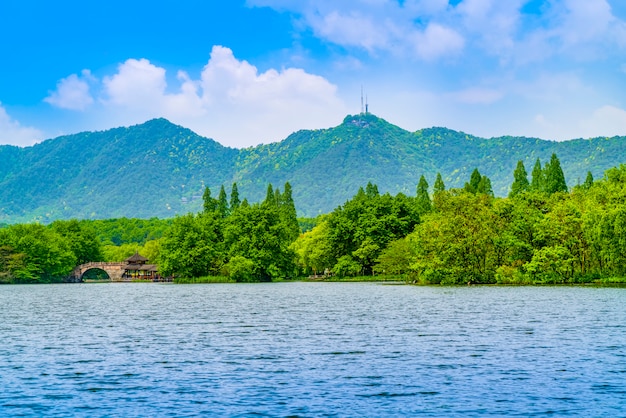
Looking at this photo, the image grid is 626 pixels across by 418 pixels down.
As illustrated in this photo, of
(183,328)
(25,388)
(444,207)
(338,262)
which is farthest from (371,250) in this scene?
(25,388)

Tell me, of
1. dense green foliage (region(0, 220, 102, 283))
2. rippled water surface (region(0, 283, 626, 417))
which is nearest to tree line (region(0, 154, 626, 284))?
dense green foliage (region(0, 220, 102, 283))

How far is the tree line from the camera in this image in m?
96.0

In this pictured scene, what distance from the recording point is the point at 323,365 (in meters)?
30.1

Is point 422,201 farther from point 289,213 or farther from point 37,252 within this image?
point 37,252

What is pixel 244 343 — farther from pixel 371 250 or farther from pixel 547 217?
pixel 371 250

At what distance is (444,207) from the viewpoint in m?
110

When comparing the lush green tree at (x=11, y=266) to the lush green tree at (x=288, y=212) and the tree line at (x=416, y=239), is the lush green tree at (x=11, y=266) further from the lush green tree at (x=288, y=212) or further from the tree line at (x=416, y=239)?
the lush green tree at (x=288, y=212)

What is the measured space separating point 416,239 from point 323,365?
256 ft

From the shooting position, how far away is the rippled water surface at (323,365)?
2270 centimetres

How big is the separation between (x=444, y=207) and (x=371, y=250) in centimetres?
3631

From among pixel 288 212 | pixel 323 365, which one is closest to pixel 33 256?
pixel 288 212

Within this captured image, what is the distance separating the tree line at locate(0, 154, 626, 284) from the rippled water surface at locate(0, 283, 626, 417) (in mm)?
43332

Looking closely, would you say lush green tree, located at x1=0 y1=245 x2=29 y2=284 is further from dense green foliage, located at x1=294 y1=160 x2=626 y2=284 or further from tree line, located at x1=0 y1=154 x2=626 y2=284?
dense green foliage, located at x1=294 y1=160 x2=626 y2=284

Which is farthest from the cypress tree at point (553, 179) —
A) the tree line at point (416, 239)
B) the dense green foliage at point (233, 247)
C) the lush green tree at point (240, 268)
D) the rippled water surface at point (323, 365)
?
the rippled water surface at point (323, 365)
